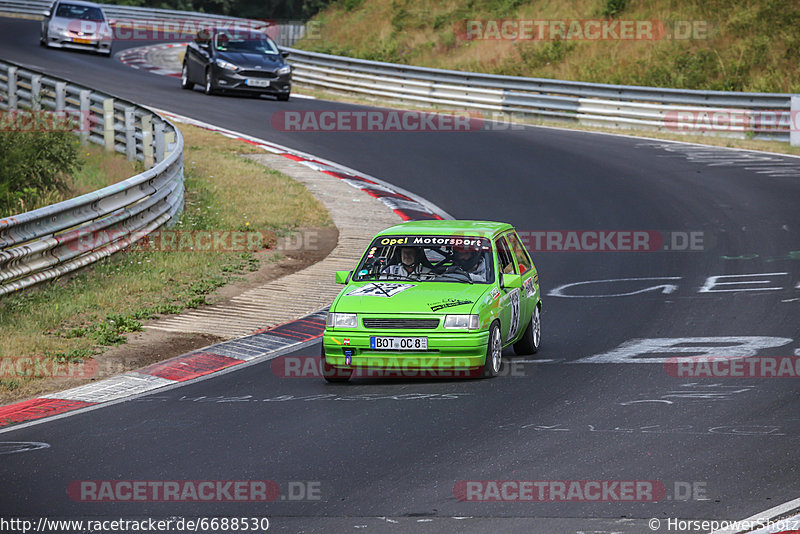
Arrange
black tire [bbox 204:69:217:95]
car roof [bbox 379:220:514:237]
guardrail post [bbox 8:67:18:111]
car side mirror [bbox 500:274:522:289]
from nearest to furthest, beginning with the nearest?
1. car side mirror [bbox 500:274:522:289]
2. car roof [bbox 379:220:514:237]
3. guardrail post [bbox 8:67:18:111]
4. black tire [bbox 204:69:217:95]

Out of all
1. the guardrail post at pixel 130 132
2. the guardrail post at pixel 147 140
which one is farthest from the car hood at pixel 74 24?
the guardrail post at pixel 147 140

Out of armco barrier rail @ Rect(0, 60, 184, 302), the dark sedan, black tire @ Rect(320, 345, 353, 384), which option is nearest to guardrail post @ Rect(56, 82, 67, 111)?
armco barrier rail @ Rect(0, 60, 184, 302)

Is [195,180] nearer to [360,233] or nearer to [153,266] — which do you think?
[360,233]

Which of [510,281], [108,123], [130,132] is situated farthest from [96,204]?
[108,123]

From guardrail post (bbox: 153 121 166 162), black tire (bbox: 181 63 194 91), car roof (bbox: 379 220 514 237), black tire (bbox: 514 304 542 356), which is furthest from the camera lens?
black tire (bbox: 181 63 194 91)

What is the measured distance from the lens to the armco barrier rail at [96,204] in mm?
12492

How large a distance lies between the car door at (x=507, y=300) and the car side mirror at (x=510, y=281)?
87mm

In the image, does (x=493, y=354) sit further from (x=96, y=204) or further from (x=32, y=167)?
(x=32, y=167)

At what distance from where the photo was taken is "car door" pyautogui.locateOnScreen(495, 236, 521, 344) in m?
10.5

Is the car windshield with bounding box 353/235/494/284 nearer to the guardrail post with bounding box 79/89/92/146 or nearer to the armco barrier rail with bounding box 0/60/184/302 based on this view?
the armco barrier rail with bounding box 0/60/184/302

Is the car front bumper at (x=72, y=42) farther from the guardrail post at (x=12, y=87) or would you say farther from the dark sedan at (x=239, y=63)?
the guardrail post at (x=12, y=87)

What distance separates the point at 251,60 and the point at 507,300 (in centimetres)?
2109

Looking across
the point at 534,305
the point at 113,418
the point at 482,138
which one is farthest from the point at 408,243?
the point at 482,138

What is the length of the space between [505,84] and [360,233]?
14064mm
